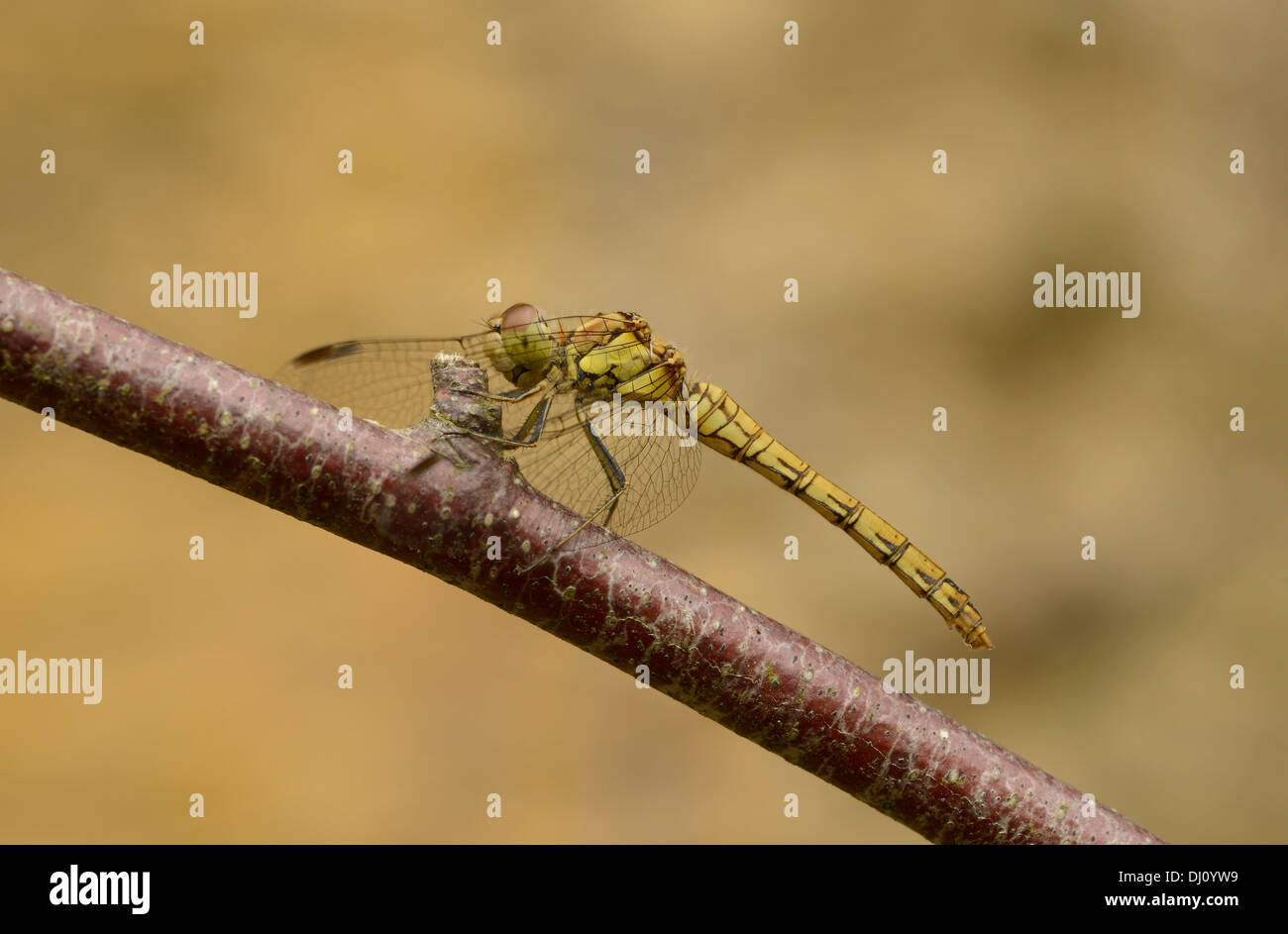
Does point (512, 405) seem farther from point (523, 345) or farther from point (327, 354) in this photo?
point (327, 354)

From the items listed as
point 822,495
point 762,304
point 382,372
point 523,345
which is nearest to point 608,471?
point 523,345

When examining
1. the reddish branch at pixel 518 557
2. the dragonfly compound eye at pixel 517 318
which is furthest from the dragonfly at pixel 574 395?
the reddish branch at pixel 518 557

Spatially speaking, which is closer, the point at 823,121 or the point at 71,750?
the point at 71,750

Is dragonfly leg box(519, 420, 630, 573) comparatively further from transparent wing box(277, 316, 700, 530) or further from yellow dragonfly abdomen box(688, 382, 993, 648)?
A: yellow dragonfly abdomen box(688, 382, 993, 648)

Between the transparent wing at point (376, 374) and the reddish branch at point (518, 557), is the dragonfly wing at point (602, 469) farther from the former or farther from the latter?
the reddish branch at point (518, 557)

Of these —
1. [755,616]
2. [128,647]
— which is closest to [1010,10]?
[755,616]

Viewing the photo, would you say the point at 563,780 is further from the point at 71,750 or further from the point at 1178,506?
the point at 1178,506
